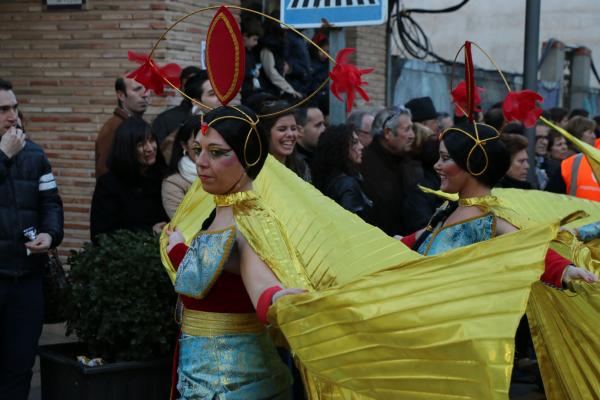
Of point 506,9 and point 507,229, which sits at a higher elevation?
point 506,9

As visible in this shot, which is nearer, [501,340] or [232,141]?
[501,340]

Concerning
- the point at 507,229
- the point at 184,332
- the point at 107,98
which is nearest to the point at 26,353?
the point at 184,332

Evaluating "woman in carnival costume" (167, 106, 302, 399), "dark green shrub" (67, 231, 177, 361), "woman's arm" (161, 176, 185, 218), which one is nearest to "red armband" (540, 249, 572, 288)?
"woman in carnival costume" (167, 106, 302, 399)

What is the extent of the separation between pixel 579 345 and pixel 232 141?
193 centimetres

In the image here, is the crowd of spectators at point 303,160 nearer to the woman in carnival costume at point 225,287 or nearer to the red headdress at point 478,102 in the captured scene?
the red headdress at point 478,102

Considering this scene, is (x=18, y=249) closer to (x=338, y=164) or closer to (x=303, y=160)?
(x=303, y=160)

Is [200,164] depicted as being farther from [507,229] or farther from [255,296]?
[507,229]

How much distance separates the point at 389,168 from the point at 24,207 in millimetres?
2964

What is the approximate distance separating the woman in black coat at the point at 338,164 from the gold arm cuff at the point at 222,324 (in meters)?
2.81

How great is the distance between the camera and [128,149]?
18.7 feet

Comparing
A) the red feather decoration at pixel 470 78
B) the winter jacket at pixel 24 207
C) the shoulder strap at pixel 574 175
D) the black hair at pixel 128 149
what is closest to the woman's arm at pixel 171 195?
the black hair at pixel 128 149

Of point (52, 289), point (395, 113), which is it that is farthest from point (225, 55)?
point (395, 113)

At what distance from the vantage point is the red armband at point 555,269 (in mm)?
4355

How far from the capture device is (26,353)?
512 centimetres
